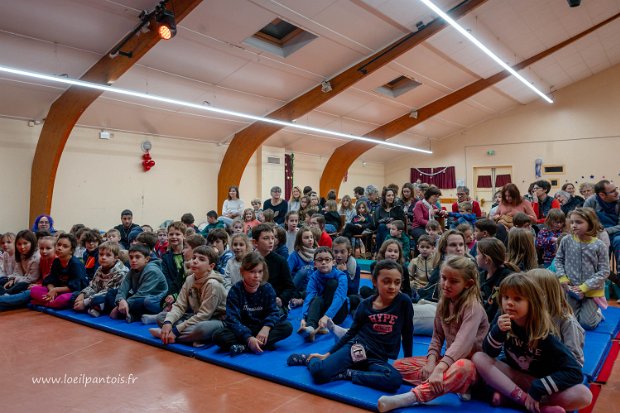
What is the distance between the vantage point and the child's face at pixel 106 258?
4.08 metres

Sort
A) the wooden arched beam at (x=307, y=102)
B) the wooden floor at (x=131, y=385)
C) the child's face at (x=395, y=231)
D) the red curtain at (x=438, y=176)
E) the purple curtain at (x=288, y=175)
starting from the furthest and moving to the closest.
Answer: the red curtain at (x=438, y=176) → the purple curtain at (x=288, y=175) → the wooden arched beam at (x=307, y=102) → the child's face at (x=395, y=231) → the wooden floor at (x=131, y=385)

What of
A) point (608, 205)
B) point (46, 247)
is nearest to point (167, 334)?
point (46, 247)

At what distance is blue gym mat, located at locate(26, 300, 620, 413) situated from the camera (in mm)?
2191

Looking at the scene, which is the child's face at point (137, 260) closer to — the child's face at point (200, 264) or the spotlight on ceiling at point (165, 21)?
the child's face at point (200, 264)

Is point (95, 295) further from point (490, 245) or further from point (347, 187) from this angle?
point (347, 187)

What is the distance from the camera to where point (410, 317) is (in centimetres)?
250

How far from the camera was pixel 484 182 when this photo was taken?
14086 mm

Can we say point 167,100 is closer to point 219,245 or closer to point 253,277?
point 219,245

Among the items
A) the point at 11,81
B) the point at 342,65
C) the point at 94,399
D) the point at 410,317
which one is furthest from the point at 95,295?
the point at 342,65

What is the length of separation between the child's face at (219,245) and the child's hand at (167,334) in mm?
1390

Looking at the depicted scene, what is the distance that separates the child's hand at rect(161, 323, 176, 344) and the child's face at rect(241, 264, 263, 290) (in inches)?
28.0

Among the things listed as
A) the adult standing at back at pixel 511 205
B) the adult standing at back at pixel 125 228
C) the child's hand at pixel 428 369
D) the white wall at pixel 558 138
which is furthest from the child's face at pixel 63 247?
the white wall at pixel 558 138

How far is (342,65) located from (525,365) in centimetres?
762

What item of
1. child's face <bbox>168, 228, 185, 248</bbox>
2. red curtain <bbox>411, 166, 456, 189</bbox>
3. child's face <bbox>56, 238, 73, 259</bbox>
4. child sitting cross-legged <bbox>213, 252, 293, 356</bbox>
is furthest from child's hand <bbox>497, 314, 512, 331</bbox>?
red curtain <bbox>411, 166, 456, 189</bbox>
